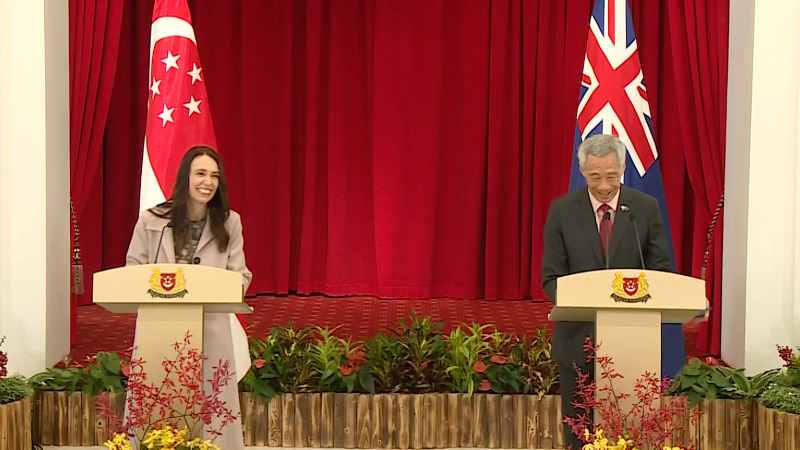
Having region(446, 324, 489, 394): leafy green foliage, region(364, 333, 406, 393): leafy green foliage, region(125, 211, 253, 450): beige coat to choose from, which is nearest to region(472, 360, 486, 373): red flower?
region(446, 324, 489, 394): leafy green foliage

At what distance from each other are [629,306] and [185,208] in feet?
5.72

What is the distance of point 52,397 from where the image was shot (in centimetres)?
485

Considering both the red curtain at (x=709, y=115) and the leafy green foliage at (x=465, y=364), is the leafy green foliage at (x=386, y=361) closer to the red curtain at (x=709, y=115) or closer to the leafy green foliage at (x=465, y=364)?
the leafy green foliage at (x=465, y=364)

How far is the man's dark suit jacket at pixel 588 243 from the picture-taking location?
3.39 m

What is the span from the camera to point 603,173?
3.34 metres

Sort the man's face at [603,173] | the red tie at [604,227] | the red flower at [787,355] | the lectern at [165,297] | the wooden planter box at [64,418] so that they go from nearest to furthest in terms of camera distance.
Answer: the lectern at [165,297], the man's face at [603,173], the red tie at [604,227], the red flower at [787,355], the wooden planter box at [64,418]

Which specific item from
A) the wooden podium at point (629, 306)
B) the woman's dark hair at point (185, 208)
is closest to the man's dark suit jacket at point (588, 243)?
the wooden podium at point (629, 306)

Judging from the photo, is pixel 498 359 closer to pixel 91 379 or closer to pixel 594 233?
pixel 594 233

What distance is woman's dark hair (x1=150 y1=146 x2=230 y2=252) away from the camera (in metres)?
3.66

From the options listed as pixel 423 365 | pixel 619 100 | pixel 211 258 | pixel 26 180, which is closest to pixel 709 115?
pixel 619 100

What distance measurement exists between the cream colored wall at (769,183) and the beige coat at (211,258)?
9.34 ft

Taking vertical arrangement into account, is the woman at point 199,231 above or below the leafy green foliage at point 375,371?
above

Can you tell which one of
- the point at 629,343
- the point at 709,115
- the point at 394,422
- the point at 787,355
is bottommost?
the point at 394,422

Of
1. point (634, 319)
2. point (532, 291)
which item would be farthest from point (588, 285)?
point (532, 291)
